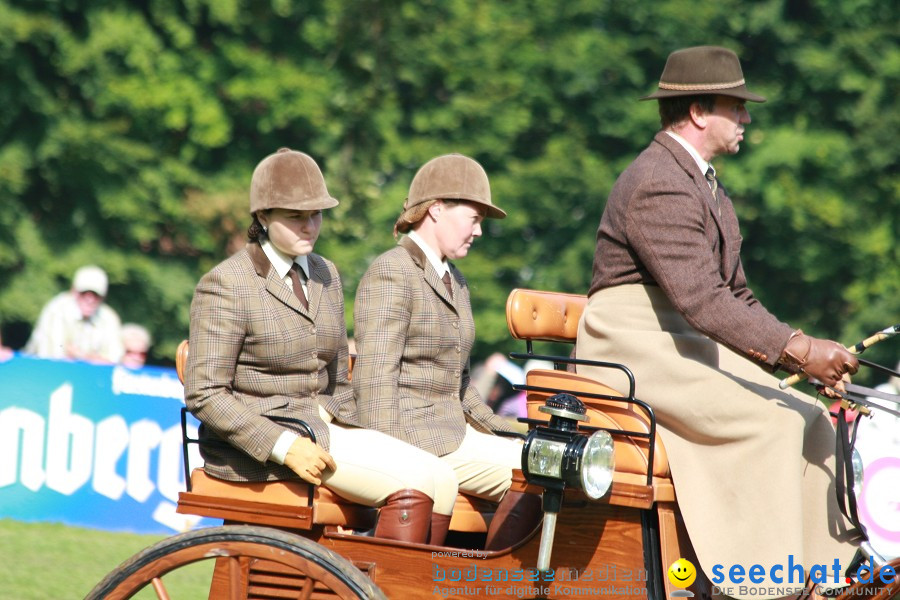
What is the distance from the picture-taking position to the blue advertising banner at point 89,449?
729 cm

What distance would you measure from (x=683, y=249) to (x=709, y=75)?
1.77ft

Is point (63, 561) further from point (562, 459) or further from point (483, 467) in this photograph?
point (562, 459)

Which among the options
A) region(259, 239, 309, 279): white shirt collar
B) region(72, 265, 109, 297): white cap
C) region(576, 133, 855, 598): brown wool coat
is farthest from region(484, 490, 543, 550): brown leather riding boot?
region(72, 265, 109, 297): white cap

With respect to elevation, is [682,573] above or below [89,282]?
below

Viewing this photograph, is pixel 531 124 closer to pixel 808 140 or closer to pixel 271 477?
pixel 808 140

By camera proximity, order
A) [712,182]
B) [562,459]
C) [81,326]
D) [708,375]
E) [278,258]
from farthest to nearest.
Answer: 1. [81,326]
2. [278,258]
3. [712,182]
4. [708,375]
5. [562,459]

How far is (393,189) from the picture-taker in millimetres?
13289

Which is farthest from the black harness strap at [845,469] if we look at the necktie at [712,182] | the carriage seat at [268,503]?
the carriage seat at [268,503]

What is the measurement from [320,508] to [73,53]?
10261 mm

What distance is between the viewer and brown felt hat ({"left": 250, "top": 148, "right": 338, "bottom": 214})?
3688 mm

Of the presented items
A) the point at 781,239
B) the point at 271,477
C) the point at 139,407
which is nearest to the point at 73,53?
the point at 139,407

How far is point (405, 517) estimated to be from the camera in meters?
3.54

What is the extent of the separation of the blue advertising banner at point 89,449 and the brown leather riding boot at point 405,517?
395cm

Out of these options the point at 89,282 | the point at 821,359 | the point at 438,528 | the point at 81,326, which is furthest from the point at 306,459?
the point at 81,326
